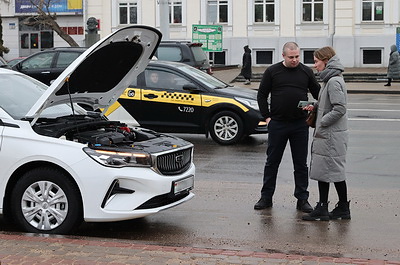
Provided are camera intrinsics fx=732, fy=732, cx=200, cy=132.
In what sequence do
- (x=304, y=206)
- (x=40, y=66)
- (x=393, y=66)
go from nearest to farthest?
(x=304, y=206) → (x=40, y=66) → (x=393, y=66)

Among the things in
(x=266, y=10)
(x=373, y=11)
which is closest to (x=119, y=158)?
(x=373, y=11)

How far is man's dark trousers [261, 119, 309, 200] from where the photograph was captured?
27.1 ft

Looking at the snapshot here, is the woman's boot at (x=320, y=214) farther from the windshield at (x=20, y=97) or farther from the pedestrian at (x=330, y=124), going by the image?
the windshield at (x=20, y=97)

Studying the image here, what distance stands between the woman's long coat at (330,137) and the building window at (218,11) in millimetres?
35957

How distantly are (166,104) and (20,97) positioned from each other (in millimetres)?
6331

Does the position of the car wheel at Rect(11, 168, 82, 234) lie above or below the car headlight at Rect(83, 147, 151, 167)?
below

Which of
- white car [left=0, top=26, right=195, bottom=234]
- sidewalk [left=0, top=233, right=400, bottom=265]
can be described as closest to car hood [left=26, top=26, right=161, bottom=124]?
white car [left=0, top=26, right=195, bottom=234]

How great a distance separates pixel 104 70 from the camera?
794 centimetres

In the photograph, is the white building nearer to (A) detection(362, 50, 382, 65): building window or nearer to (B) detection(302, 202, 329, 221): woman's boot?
(A) detection(362, 50, 382, 65): building window

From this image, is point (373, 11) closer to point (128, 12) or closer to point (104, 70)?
point (128, 12)

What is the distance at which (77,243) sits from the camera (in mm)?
6461

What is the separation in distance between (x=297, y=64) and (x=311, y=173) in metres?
1.25

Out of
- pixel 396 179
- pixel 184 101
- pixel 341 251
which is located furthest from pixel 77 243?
pixel 184 101

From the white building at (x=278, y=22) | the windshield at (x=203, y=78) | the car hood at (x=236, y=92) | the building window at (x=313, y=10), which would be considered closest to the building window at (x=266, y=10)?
the white building at (x=278, y=22)
